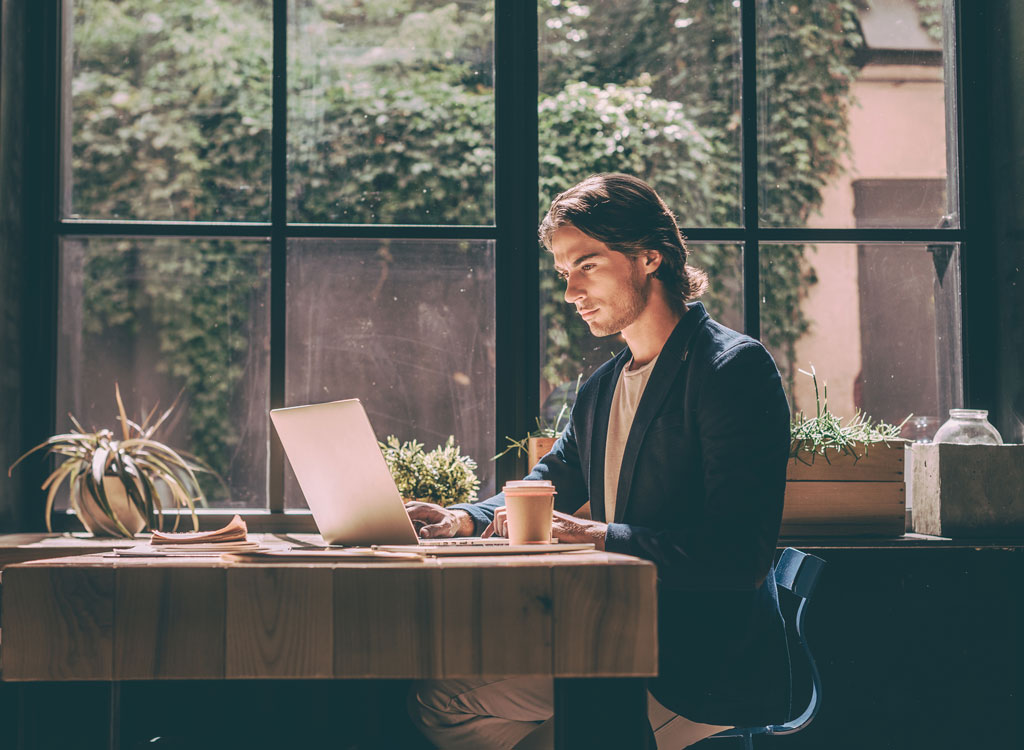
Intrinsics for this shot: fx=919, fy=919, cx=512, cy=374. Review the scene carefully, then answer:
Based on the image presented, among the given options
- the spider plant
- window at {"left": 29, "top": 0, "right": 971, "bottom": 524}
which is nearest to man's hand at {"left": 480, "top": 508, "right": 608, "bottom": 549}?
the spider plant

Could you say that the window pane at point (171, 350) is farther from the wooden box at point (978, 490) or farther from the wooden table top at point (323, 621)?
the wooden box at point (978, 490)

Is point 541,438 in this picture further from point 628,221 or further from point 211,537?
point 211,537

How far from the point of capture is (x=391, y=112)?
299cm

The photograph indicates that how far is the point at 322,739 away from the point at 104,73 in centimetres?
219

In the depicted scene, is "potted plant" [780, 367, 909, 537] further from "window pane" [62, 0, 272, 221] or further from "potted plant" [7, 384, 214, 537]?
"window pane" [62, 0, 272, 221]

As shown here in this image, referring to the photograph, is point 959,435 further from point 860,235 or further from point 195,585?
point 195,585

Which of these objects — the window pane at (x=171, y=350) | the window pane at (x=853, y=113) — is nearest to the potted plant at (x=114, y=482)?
the window pane at (x=171, y=350)

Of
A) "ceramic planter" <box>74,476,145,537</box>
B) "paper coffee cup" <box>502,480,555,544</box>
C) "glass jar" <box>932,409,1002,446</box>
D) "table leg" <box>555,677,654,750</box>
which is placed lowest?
"table leg" <box>555,677,654,750</box>

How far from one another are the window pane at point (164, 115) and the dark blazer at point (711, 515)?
1551 mm

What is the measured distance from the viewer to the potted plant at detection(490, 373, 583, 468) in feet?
8.95

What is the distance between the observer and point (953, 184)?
309 cm

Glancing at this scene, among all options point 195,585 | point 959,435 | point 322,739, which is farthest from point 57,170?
point 959,435

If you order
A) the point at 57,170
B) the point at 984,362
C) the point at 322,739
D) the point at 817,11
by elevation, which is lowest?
the point at 322,739

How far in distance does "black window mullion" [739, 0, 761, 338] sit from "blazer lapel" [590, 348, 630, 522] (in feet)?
2.79
